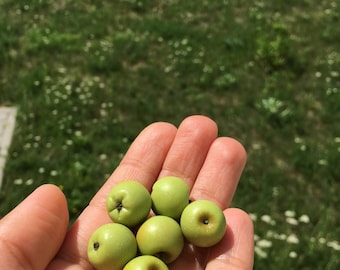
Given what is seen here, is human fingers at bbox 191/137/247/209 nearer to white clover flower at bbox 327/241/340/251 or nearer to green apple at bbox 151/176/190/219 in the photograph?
green apple at bbox 151/176/190/219

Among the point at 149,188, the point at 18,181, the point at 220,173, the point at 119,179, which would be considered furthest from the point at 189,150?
the point at 18,181

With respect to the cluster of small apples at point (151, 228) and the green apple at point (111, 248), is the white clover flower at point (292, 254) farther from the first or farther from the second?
the green apple at point (111, 248)

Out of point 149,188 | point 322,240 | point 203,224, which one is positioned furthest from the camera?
point 322,240

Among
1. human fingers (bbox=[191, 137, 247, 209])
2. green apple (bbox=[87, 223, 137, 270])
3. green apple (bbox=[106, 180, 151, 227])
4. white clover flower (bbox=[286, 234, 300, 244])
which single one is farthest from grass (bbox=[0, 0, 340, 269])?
green apple (bbox=[87, 223, 137, 270])

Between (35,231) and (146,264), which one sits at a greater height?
(35,231)

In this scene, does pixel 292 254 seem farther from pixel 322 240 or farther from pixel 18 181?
pixel 18 181

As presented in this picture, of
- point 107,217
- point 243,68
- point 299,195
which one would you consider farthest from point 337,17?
point 107,217

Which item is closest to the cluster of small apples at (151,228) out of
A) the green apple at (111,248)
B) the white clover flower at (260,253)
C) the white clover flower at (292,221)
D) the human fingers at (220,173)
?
the green apple at (111,248)
